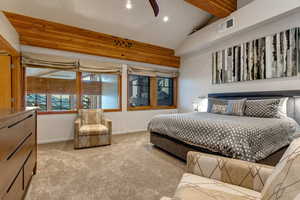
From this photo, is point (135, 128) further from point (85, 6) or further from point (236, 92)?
point (85, 6)

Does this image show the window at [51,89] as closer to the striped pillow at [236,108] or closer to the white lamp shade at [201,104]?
the white lamp shade at [201,104]

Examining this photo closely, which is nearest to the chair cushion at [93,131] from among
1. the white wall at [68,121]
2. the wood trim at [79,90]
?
the white wall at [68,121]

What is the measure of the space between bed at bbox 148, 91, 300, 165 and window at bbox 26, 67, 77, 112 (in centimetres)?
251

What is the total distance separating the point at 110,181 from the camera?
6.50ft

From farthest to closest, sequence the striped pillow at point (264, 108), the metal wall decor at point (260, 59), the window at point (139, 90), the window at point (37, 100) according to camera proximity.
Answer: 1. the window at point (139, 90)
2. the window at point (37, 100)
3. the metal wall decor at point (260, 59)
4. the striped pillow at point (264, 108)

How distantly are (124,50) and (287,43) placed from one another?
151 inches

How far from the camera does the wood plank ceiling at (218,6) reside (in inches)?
125

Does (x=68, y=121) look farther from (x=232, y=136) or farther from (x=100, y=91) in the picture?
(x=232, y=136)

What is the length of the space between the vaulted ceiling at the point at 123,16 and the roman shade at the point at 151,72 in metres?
0.86

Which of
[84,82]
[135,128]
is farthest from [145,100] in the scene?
[84,82]

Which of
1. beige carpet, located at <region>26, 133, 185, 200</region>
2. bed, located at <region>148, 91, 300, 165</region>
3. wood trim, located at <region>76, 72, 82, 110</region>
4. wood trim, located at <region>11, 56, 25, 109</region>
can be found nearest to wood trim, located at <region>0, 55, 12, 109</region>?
wood trim, located at <region>11, 56, 25, 109</region>

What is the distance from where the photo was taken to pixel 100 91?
443 centimetres

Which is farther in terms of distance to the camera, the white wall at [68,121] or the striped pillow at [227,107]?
the white wall at [68,121]

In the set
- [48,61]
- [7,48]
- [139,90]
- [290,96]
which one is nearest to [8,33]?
[7,48]
